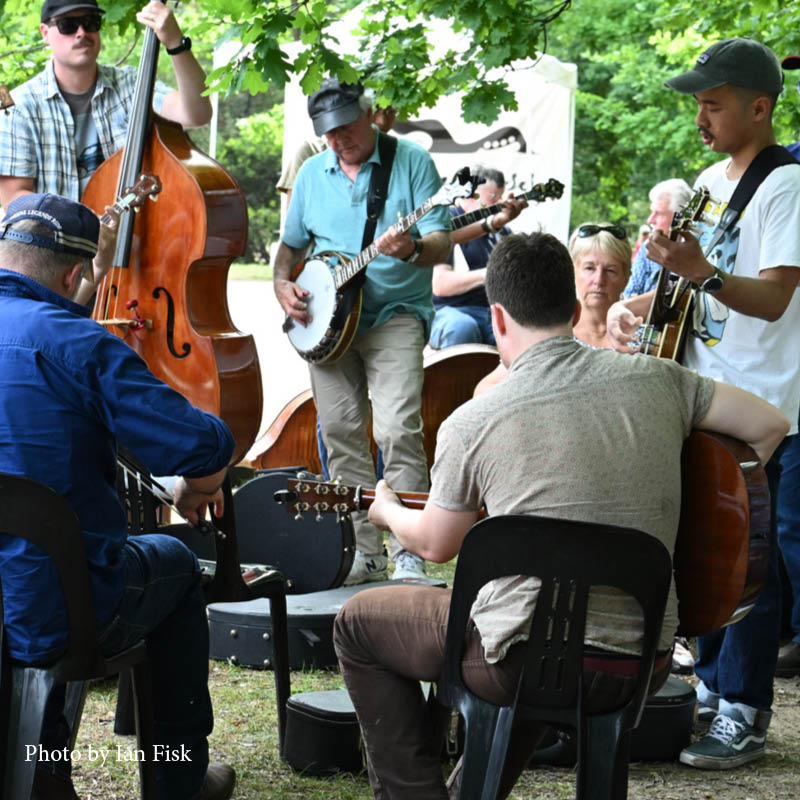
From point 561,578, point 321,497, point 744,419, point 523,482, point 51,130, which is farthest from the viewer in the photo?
point 51,130

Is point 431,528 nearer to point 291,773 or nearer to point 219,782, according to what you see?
point 219,782

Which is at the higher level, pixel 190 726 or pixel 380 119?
pixel 380 119

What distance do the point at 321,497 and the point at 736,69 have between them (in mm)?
1769

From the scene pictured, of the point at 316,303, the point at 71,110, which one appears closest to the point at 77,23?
the point at 71,110

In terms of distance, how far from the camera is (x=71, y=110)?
4.86m

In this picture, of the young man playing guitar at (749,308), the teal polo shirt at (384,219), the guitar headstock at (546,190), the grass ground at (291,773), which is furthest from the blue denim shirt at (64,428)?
the guitar headstock at (546,190)

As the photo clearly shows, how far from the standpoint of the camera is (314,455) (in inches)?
259

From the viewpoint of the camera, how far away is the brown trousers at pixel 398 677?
2664 mm

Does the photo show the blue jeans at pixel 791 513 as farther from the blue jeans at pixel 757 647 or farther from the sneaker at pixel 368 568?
the sneaker at pixel 368 568

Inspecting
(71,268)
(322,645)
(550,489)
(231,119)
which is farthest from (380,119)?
(231,119)

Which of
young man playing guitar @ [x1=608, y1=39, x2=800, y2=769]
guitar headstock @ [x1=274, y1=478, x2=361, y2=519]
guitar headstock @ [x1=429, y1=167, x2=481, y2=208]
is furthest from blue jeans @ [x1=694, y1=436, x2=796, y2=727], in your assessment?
guitar headstock @ [x1=429, y1=167, x2=481, y2=208]

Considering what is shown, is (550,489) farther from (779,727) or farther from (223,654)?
(223,654)

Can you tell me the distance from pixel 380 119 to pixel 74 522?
4.03 m

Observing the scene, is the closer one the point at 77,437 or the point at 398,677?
the point at 77,437
